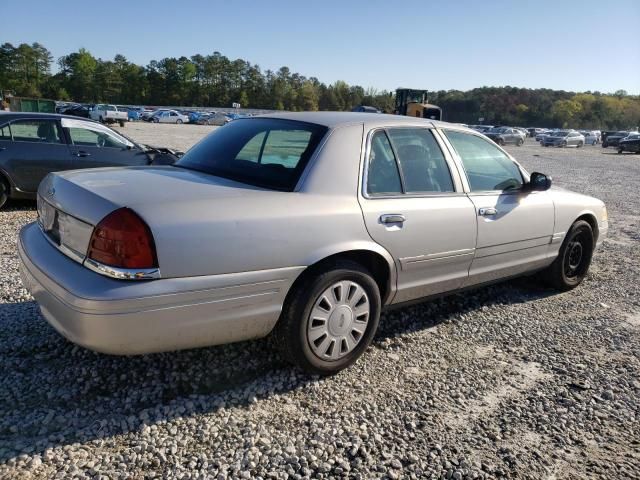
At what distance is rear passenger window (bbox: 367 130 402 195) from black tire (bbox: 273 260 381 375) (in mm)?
540

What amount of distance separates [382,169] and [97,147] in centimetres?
587

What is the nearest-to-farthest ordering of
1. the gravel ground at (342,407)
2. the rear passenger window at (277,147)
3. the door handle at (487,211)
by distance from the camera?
the gravel ground at (342,407) < the rear passenger window at (277,147) < the door handle at (487,211)

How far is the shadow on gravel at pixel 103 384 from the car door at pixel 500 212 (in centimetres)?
111

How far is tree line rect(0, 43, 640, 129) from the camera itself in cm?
10788

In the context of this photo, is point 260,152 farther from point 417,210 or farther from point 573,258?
point 573,258

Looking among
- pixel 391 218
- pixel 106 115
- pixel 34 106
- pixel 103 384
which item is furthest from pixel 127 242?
pixel 106 115

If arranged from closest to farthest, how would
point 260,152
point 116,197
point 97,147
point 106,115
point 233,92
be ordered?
1. point 116,197
2. point 260,152
3. point 97,147
4. point 106,115
5. point 233,92

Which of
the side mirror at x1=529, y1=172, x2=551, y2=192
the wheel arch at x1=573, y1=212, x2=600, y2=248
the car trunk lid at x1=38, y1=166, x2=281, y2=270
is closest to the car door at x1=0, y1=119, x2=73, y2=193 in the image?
the car trunk lid at x1=38, y1=166, x2=281, y2=270

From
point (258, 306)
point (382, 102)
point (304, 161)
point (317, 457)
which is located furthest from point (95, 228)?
point (382, 102)

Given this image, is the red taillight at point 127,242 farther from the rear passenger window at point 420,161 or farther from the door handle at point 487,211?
the door handle at point 487,211

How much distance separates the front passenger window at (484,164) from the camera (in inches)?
158

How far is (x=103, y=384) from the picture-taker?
2982 mm

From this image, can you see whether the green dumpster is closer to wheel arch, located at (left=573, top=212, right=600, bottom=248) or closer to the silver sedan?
the silver sedan

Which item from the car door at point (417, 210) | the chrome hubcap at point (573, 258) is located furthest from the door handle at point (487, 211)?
the chrome hubcap at point (573, 258)
